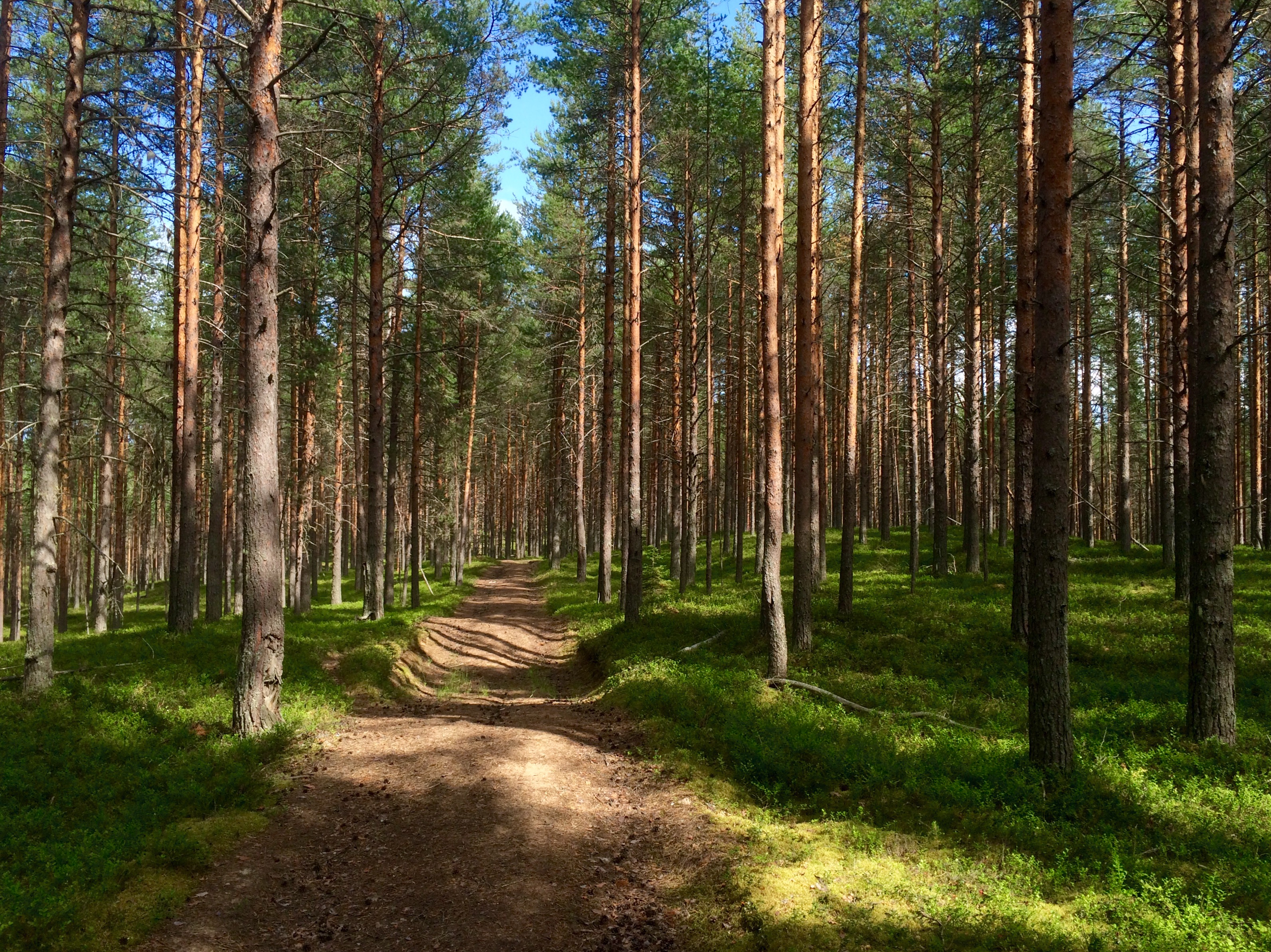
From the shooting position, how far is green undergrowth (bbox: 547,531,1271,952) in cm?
491

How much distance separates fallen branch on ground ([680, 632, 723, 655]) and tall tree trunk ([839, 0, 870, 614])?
271cm

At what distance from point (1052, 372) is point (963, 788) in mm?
4150

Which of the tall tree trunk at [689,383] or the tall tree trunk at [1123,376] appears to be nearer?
the tall tree trunk at [689,383]

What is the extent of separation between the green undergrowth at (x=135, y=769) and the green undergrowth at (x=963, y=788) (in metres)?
4.21

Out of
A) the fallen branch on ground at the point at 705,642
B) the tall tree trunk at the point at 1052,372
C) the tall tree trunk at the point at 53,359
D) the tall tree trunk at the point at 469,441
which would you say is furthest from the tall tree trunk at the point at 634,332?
the tall tree trunk at the point at 469,441

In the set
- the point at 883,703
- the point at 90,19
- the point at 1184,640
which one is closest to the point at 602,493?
the point at 883,703

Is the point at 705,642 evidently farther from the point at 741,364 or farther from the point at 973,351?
the point at 741,364

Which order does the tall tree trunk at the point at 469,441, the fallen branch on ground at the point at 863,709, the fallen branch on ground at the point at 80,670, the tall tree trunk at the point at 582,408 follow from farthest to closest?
the tall tree trunk at the point at 469,441
the tall tree trunk at the point at 582,408
the fallen branch on ground at the point at 80,670
the fallen branch on ground at the point at 863,709

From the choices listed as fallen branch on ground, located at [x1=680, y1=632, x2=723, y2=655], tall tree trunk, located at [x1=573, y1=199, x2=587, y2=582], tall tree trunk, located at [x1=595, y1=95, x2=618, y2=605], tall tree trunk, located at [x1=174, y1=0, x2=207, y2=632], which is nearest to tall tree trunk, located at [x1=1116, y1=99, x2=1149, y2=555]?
fallen branch on ground, located at [x1=680, y1=632, x2=723, y2=655]

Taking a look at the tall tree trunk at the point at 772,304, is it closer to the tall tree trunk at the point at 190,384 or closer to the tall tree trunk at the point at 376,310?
the tall tree trunk at the point at 376,310

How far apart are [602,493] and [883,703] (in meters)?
13.6

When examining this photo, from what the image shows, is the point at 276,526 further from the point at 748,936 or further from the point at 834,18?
the point at 834,18

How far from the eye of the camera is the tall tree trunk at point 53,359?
9.52 m

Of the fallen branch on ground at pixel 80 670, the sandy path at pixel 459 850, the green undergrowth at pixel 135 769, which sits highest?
the fallen branch on ground at pixel 80 670
